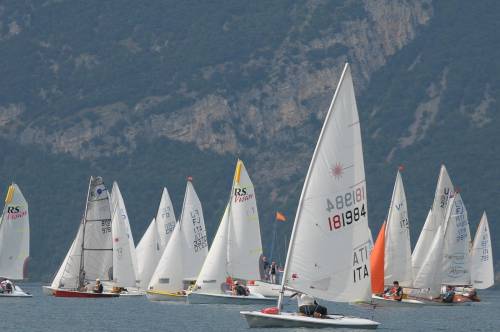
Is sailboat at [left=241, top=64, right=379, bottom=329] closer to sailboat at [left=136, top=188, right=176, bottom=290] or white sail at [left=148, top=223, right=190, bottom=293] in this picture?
white sail at [left=148, top=223, right=190, bottom=293]

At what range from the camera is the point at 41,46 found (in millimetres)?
182500

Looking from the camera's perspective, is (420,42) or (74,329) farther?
(420,42)

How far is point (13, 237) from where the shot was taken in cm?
7950

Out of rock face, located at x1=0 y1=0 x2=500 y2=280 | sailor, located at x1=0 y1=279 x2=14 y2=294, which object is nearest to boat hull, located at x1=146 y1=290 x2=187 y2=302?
sailor, located at x1=0 y1=279 x2=14 y2=294

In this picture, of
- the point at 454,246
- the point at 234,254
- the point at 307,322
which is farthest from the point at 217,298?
the point at 307,322

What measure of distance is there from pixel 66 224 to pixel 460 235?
7603 centimetres

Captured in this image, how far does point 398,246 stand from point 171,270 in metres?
11.7

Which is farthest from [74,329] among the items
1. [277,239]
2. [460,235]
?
[277,239]

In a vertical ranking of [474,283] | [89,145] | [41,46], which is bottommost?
[474,283]

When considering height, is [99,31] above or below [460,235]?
above

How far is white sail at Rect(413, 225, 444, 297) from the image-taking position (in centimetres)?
7649

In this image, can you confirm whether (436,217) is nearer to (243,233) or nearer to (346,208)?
→ (243,233)

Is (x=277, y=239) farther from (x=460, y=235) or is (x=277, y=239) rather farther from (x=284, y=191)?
(x=460, y=235)

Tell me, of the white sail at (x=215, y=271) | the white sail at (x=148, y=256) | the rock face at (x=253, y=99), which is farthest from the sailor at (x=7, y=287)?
the rock face at (x=253, y=99)
